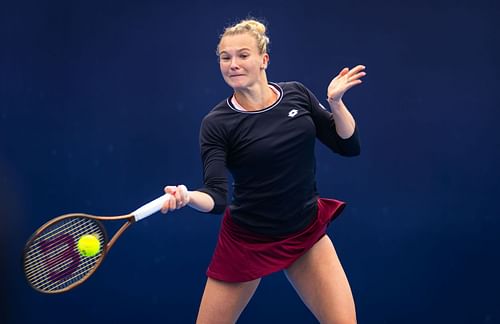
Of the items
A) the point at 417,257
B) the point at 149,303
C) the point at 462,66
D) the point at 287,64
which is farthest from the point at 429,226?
the point at 149,303

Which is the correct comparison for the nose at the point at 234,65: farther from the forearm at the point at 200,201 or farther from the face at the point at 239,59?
the forearm at the point at 200,201

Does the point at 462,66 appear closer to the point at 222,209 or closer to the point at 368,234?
the point at 368,234

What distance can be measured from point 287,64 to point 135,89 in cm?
83

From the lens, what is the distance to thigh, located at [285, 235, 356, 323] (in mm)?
2762

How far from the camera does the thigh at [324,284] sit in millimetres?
2762

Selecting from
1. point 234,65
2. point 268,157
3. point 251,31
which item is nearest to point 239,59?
point 234,65

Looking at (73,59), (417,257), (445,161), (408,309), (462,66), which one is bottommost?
(408,309)

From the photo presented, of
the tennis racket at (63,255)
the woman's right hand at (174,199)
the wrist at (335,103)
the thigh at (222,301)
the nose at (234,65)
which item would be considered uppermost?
the nose at (234,65)

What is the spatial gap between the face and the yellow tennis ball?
2.50 ft

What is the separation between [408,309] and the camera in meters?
4.12

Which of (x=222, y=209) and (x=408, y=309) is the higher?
(x=222, y=209)

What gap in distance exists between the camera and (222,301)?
2812 millimetres

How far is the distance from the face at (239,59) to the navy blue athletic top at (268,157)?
4.5 inches

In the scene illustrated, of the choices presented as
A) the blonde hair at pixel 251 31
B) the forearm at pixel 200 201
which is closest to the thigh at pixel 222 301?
the forearm at pixel 200 201
